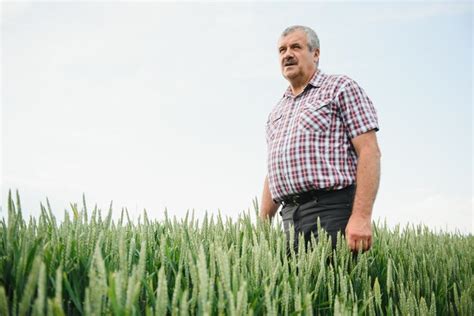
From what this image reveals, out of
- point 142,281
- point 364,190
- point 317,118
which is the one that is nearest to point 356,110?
point 317,118

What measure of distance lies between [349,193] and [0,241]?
2.11 m

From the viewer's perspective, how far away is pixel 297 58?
3.50 m

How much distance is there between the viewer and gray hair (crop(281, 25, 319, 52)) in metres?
3.54

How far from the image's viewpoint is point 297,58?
350cm

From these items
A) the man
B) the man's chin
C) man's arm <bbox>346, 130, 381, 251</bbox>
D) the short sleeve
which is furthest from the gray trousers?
the man's chin

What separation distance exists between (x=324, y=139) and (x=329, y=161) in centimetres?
16

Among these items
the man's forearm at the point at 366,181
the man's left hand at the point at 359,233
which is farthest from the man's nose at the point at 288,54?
the man's left hand at the point at 359,233

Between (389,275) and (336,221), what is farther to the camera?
(336,221)

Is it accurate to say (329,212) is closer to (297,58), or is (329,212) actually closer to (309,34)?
(297,58)

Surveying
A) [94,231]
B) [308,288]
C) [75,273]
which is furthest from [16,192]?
[308,288]

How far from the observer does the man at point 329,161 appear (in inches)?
117

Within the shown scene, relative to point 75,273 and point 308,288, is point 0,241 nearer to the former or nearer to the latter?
point 75,273

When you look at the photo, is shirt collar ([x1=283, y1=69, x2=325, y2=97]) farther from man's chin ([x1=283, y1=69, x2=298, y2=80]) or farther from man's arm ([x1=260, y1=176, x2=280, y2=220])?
man's arm ([x1=260, y1=176, x2=280, y2=220])

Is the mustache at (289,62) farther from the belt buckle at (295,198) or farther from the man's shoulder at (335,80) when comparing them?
the belt buckle at (295,198)
